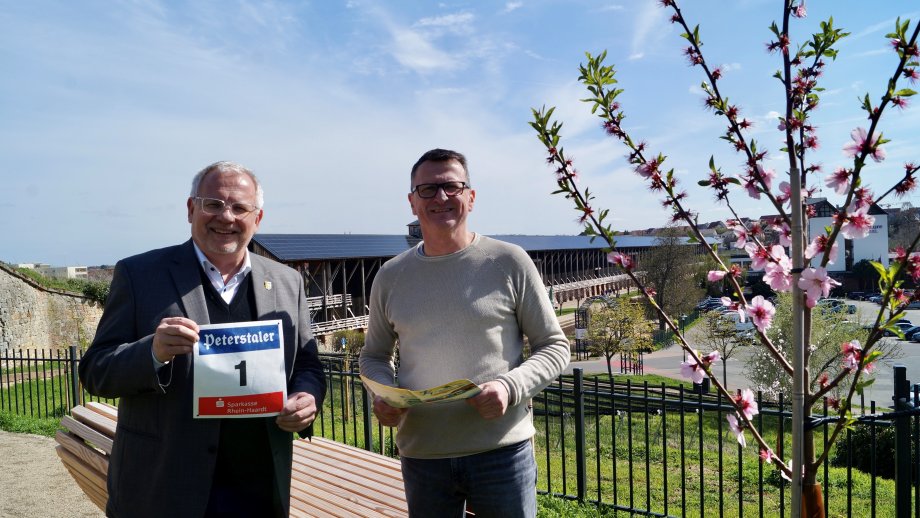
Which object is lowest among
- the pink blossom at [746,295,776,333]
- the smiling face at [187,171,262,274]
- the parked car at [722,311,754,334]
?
the parked car at [722,311,754,334]

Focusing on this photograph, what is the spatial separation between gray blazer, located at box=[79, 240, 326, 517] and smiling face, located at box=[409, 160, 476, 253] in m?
0.86

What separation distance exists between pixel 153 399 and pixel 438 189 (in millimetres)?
1254

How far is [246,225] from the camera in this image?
85.4 inches

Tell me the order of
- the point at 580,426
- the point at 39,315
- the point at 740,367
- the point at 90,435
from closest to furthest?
the point at 90,435 → the point at 580,426 → the point at 39,315 → the point at 740,367

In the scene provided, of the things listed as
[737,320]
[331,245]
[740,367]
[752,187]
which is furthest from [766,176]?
[740,367]

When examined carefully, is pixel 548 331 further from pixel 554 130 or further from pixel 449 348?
pixel 554 130

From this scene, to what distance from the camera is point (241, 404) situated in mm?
2061

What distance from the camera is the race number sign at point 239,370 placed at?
6.58ft

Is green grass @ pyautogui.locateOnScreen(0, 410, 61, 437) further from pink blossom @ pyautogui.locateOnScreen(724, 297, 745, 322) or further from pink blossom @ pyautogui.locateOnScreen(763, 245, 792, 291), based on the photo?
pink blossom @ pyautogui.locateOnScreen(763, 245, 792, 291)

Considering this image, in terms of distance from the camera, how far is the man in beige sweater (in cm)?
204

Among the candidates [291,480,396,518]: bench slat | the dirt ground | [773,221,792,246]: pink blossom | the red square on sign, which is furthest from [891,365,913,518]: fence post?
the dirt ground

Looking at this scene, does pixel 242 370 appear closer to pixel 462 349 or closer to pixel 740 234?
pixel 462 349

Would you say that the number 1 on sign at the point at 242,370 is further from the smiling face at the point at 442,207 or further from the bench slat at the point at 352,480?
the bench slat at the point at 352,480

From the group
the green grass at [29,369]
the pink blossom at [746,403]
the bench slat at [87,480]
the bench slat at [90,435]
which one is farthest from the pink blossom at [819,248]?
the green grass at [29,369]
